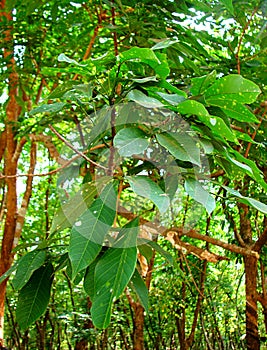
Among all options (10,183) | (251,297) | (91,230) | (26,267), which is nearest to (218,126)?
(91,230)

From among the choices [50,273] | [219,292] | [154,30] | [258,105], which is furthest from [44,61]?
[219,292]

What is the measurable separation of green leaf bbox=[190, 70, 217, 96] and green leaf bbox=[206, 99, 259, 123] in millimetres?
40

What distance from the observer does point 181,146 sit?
2.33 ft

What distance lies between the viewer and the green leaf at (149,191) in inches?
26.0

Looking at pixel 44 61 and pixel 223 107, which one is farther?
pixel 44 61

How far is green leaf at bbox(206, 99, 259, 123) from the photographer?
713 millimetres

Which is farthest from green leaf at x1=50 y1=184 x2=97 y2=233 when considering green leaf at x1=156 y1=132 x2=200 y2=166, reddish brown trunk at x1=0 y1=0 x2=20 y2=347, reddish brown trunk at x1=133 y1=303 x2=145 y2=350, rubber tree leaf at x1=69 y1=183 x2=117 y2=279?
reddish brown trunk at x1=133 y1=303 x2=145 y2=350

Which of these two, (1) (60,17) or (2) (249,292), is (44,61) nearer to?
(1) (60,17)

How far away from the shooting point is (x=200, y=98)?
2.33 ft

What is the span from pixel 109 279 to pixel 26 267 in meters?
0.22

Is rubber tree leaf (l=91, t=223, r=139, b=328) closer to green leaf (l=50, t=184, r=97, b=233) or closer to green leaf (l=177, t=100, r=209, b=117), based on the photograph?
green leaf (l=50, t=184, r=97, b=233)

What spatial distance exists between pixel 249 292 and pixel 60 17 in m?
1.77

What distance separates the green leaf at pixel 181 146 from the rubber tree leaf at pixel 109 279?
168mm

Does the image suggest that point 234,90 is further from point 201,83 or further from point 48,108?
point 48,108
